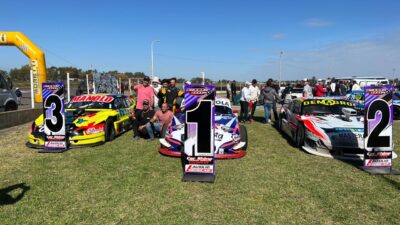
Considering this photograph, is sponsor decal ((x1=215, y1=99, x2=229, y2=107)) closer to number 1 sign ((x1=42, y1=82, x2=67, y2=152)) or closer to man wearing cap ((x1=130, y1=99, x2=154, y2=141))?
man wearing cap ((x1=130, y1=99, x2=154, y2=141))

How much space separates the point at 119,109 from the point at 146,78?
1.44 metres

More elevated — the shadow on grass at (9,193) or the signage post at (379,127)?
the signage post at (379,127)

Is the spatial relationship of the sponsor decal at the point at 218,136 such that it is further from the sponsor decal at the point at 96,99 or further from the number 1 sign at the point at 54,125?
the sponsor decal at the point at 96,99

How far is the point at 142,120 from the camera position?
29.5ft

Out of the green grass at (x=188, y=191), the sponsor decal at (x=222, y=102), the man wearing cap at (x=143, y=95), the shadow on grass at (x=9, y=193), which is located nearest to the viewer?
the green grass at (x=188, y=191)

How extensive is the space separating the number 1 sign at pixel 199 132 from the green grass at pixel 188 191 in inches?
12.1

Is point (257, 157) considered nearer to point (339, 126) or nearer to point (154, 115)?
point (339, 126)

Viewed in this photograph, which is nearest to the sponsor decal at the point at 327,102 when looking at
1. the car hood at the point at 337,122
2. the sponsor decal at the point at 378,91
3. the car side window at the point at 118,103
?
the car hood at the point at 337,122

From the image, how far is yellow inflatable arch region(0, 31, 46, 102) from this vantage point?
605 inches

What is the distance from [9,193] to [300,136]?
6.13 meters

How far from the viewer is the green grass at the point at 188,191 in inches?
156

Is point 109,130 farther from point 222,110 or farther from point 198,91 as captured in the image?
point 198,91

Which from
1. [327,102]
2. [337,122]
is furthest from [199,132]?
[327,102]

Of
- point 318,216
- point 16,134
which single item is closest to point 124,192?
point 318,216
